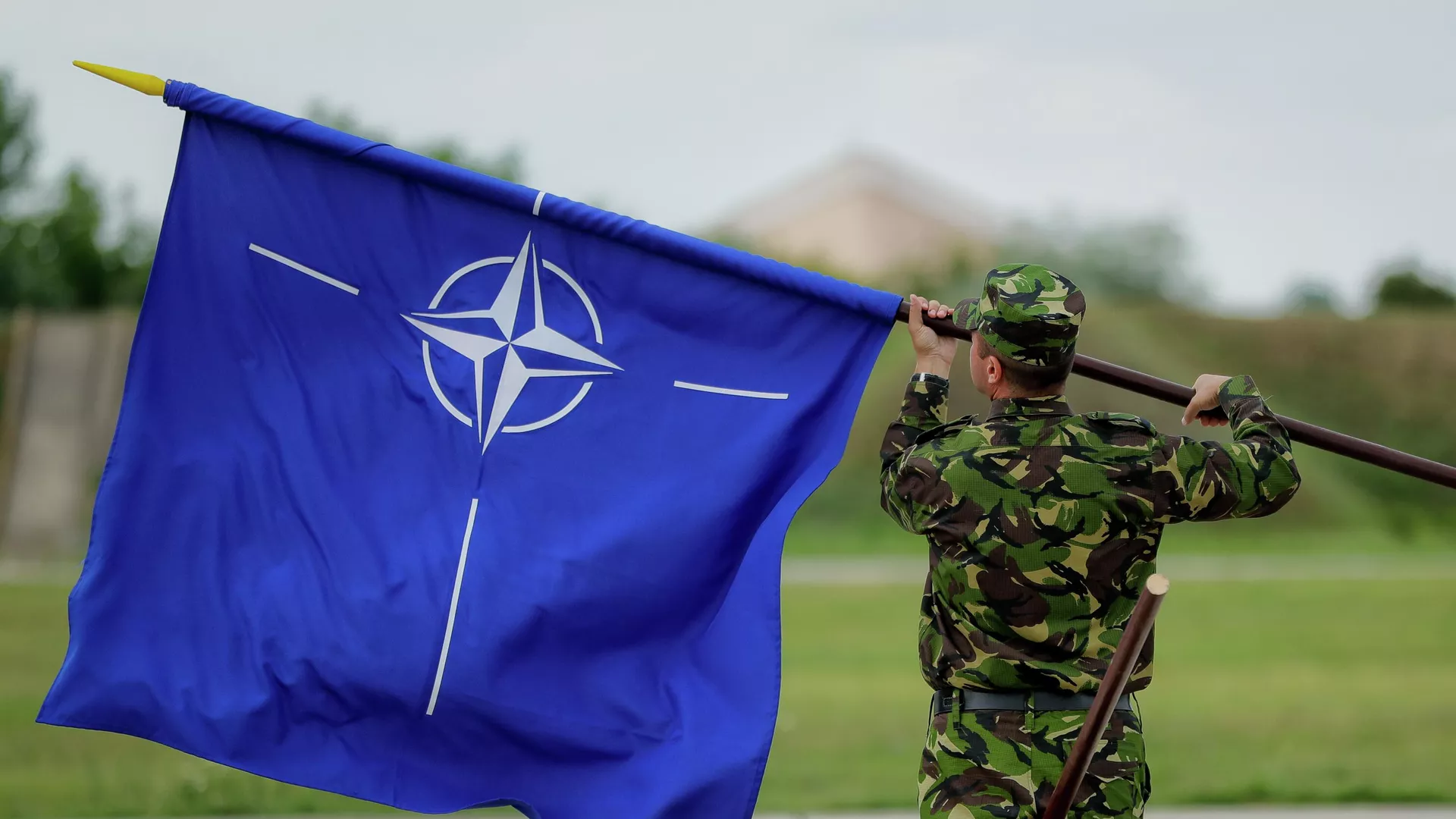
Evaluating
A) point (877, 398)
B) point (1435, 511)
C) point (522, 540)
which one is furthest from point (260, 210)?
point (1435, 511)

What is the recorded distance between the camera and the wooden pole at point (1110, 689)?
2781mm

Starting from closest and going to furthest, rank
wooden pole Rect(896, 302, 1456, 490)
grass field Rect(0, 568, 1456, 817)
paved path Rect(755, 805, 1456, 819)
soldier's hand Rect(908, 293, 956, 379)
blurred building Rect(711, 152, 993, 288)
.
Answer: wooden pole Rect(896, 302, 1456, 490), soldier's hand Rect(908, 293, 956, 379), paved path Rect(755, 805, 1456, 819), grass field Rect(0, 568, 1456, 817), blurred building Rect(711, 152, 993, 288)

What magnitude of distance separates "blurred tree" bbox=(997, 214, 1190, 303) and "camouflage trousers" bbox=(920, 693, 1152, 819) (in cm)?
5539

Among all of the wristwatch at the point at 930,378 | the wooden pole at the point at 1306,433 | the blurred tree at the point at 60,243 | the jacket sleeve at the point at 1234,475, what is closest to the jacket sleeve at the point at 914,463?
the wristwatch at the point at 930,378

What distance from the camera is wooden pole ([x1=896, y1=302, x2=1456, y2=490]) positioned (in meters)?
3.43

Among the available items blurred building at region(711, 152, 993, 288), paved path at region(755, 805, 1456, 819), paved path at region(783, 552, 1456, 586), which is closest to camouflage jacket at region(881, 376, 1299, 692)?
paved path at region(755, 805, 1456, 819)

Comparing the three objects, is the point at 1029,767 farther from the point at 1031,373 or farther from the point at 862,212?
the point at 862,212

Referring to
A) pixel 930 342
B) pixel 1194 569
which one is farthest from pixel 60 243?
pixel 930 342

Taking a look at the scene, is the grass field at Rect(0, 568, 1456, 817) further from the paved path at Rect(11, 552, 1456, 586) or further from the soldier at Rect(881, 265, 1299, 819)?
the soldier at Rect(881, 265, 1299, 819)

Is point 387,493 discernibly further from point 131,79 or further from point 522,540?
point 131,79

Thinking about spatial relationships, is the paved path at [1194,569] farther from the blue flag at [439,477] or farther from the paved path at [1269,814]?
the blue flag at [439,477]

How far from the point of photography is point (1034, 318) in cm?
315

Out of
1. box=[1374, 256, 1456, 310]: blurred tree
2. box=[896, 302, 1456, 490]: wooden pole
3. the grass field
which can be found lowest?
the grass field

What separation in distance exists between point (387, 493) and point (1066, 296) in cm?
212
